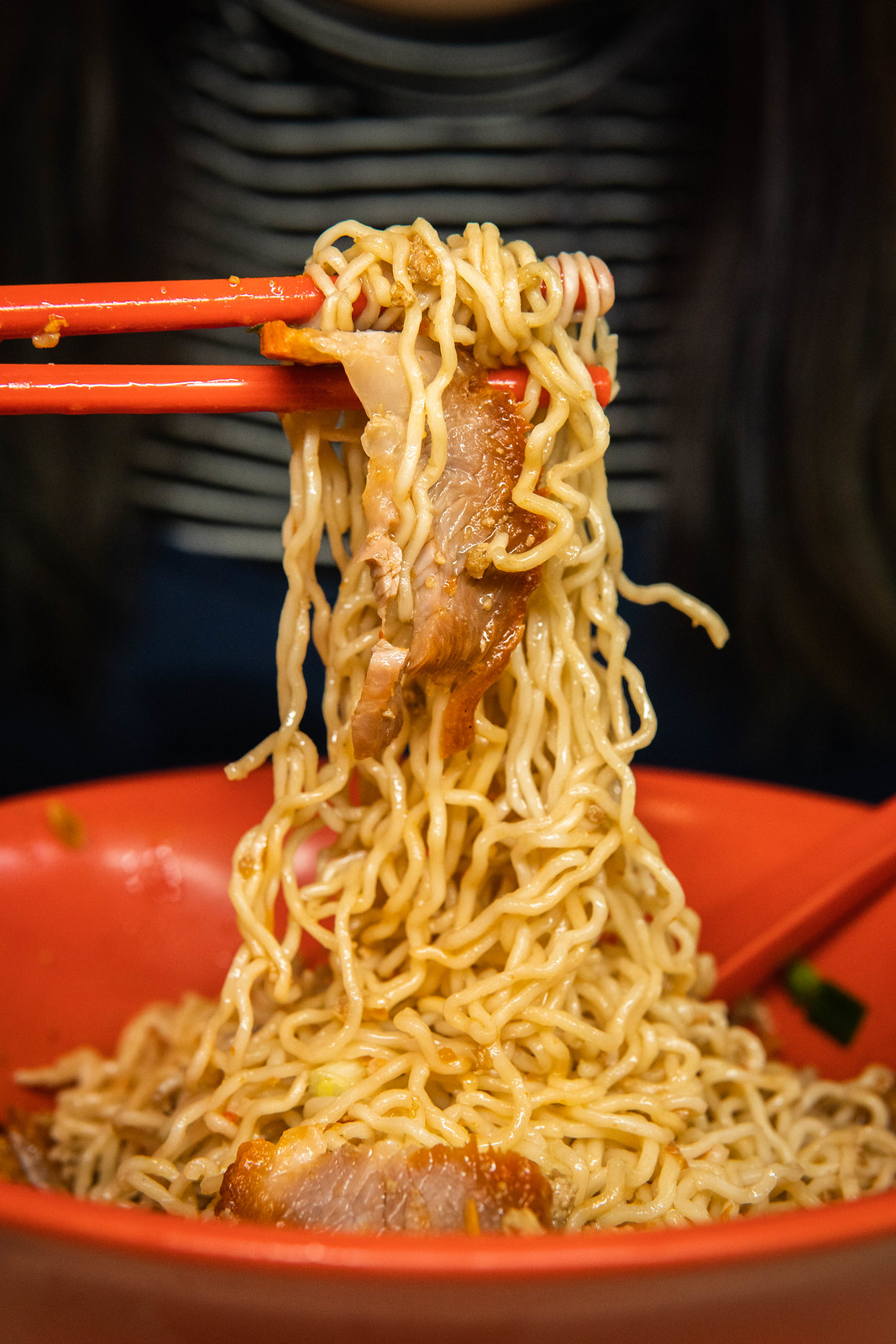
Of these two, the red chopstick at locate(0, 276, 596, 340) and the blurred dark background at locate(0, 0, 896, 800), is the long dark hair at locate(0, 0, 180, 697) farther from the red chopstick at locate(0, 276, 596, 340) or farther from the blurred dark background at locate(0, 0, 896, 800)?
the red chopstick at locate(0, 276, 596, 340)

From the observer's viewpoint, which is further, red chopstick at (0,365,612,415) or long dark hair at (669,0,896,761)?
long dark hair at (669,0,896,761)

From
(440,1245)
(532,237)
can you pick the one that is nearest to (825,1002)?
(440,1245)

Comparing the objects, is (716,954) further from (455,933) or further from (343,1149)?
(343,1149)

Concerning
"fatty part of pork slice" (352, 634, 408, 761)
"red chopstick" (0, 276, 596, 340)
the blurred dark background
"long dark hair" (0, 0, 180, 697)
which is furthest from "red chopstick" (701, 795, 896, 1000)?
"long dark hair" (0, 0, 180, 697)

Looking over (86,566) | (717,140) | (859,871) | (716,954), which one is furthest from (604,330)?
(717,140)

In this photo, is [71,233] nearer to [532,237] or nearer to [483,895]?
[532,237]
